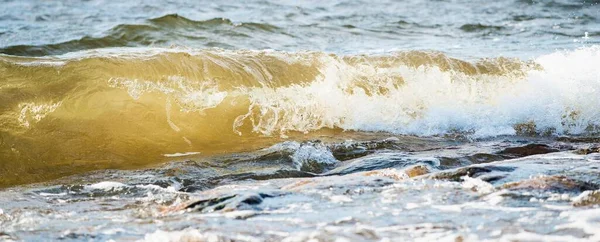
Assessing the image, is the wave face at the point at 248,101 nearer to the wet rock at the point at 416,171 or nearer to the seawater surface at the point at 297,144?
the seawater surface at the point at 297,144

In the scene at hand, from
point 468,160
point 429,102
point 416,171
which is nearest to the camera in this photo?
point 416,171

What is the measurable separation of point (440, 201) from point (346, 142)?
2.51 metres

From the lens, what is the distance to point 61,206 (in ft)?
15.2

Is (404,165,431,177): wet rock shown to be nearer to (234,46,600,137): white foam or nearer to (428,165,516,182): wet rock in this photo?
(428,165,516,182): wet rock

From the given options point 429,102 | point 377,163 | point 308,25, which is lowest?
point 377,163

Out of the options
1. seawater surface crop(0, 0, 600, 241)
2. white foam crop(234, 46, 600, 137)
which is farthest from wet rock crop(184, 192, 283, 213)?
white foam crop(234, 46, 600, 137)

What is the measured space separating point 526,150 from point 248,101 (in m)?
2.55

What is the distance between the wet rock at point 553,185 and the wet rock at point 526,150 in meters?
1.78

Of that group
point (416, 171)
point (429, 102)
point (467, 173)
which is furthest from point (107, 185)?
point (429, 102)

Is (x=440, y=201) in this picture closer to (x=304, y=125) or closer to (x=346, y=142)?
(x=346, y=142)

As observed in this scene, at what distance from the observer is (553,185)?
4289 mm

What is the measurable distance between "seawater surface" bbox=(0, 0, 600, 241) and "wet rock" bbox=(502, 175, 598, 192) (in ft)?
0.04

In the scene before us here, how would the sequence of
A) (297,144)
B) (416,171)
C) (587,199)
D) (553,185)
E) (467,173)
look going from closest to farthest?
(587,199)
(553,185)
(467,173)
(416,171)
(297,144)

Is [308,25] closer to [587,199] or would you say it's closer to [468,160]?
[468,160]
